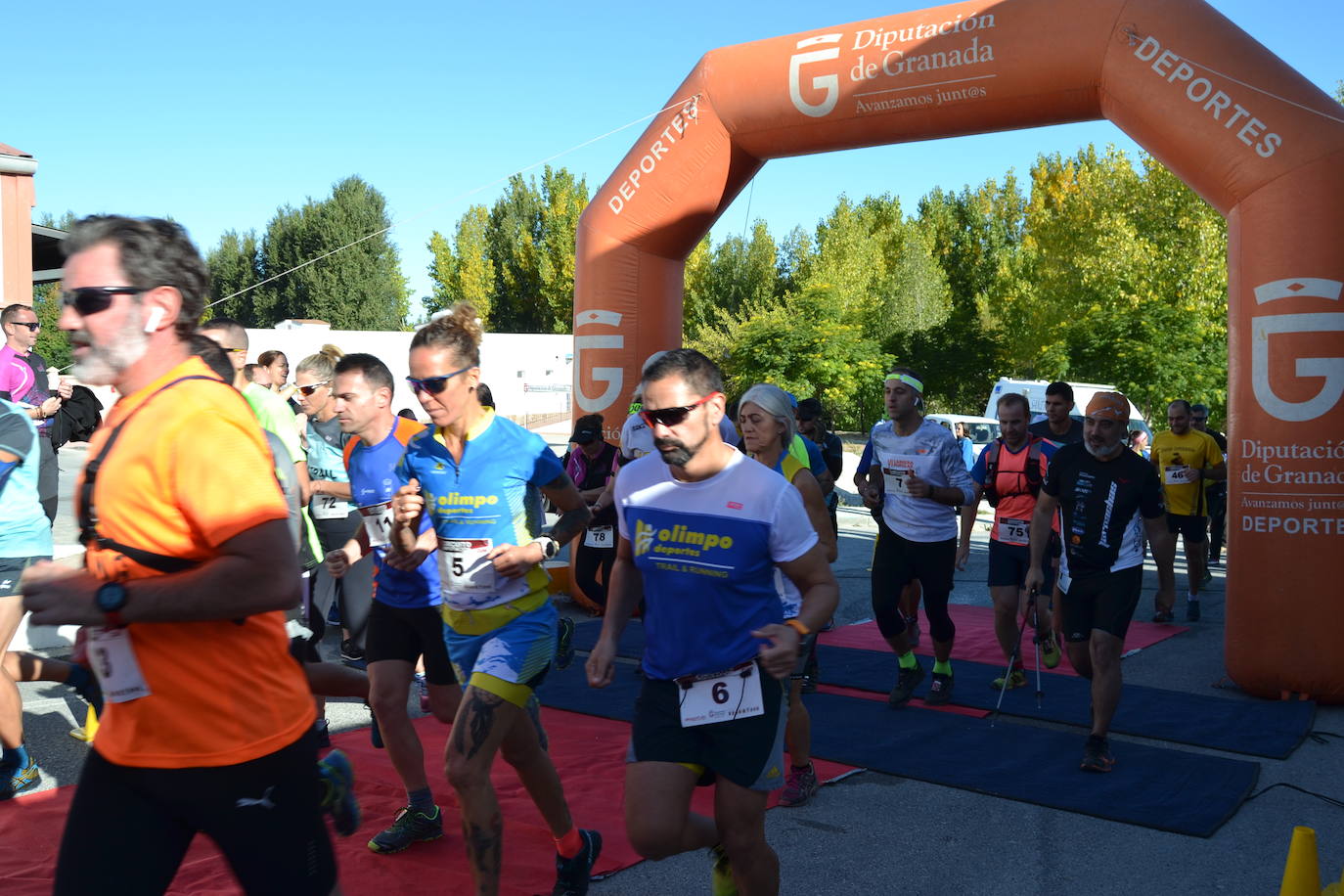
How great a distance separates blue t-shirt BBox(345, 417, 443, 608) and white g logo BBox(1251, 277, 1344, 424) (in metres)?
5.24

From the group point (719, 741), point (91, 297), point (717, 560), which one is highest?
point (91, 297)

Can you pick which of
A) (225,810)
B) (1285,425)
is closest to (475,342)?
(225,810)

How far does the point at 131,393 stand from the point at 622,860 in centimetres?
288

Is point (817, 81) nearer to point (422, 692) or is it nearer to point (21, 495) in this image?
point (422, 692)

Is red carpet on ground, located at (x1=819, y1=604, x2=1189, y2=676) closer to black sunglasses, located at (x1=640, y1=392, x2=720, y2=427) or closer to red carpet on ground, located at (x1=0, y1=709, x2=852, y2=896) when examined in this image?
red carpet on ground, located at (x1=0, y1=709, x2=852, y2=896)

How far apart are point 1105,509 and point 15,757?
521cm

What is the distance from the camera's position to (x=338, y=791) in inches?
94.5

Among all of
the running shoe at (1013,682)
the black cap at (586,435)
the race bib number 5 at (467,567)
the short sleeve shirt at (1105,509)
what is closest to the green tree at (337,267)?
the black cap at (586,435)

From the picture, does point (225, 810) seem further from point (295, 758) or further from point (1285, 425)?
point (1285, 425)

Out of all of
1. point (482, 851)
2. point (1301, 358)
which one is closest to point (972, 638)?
point (1301, 358)

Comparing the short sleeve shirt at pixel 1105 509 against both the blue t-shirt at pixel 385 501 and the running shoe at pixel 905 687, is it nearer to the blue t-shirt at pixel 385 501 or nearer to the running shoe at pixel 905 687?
the running shoe at pixel 905 687

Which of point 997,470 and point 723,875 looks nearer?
point 723,875

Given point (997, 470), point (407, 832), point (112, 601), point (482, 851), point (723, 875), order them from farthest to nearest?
point (997, 470)
point (407, 832)
point (482, 851)
point (723, 875)
point (112, 601)

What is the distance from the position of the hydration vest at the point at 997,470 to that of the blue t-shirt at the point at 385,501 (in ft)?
13.7
